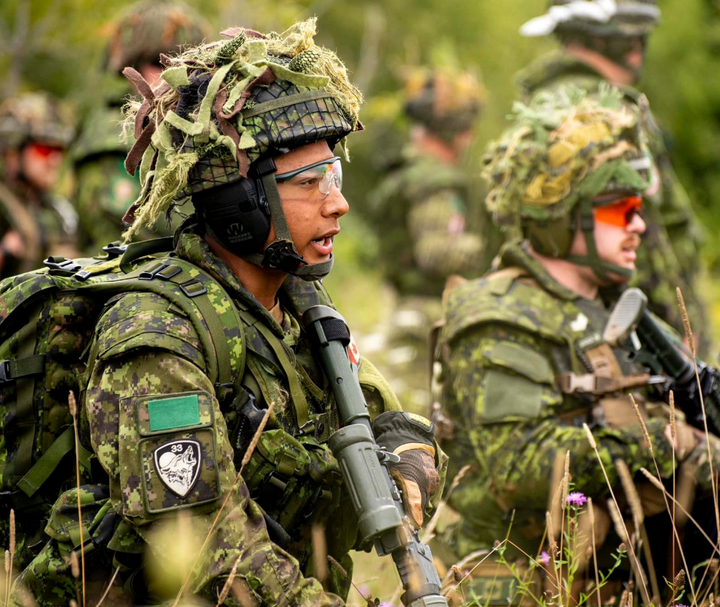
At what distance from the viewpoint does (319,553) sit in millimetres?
2941

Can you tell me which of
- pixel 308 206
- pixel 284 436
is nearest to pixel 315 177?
pixel 308 206

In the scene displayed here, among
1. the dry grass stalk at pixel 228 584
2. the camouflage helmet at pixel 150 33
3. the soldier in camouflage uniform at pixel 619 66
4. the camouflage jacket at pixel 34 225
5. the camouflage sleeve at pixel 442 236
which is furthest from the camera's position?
the camouflage sleeve at pixel 442 236

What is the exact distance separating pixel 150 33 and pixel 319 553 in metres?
4.12

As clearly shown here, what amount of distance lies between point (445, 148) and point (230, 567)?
8833 millimetres

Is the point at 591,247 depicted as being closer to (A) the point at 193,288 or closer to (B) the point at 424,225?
(A) the point at 193,288

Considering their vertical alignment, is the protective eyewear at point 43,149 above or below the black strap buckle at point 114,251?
above

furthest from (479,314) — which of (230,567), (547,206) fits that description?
(230,567)

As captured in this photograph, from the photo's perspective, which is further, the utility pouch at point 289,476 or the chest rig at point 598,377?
the chest rig at point 598,377

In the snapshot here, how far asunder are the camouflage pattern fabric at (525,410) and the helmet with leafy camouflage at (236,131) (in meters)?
1.36

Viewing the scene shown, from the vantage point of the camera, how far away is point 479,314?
433cm

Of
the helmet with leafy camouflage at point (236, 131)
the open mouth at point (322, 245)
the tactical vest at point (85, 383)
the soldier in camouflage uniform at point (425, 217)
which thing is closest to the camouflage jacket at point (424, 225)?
the soldier in camouflage uniform at point (425, 217)

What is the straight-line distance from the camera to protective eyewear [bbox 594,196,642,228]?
4520 millimetres

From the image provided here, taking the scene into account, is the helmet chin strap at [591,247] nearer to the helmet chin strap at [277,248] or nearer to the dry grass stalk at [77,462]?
the helmet chin strap at [277,248]

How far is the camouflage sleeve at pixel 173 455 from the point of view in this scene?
103 inches
